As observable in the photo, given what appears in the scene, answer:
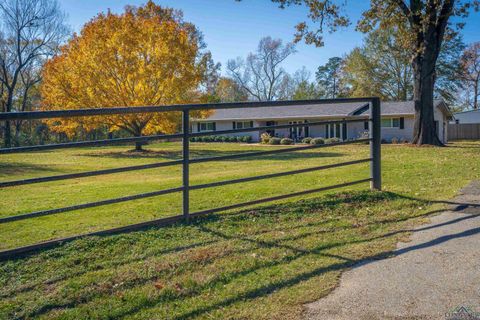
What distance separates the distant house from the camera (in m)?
50.5

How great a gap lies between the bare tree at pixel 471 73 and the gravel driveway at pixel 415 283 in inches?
2199

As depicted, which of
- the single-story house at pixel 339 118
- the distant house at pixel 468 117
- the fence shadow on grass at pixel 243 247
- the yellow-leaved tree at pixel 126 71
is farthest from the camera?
the distant house at pixel 468 117

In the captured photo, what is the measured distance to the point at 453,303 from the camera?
121 inches

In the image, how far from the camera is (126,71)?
27.5 metres

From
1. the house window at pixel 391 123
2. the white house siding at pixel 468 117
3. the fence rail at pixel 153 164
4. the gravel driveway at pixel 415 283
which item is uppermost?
the white house siding at pixel 468 117

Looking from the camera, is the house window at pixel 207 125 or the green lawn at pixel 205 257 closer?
the green lawn at pixel 205 257

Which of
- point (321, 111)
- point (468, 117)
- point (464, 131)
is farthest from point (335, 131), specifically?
point (468, 117)

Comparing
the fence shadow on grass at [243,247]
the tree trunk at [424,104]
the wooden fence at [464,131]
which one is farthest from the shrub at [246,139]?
the fence shadow on grass at [243,247]

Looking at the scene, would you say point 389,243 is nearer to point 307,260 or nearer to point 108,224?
point 307,260

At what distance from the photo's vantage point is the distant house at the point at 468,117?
5050 centimetres

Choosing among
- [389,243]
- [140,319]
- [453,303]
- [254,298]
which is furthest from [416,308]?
[140,319]

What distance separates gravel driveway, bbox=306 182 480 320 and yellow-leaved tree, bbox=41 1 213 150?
24089 mm

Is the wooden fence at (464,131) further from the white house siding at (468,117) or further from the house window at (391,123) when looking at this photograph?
the house window at (391,123)

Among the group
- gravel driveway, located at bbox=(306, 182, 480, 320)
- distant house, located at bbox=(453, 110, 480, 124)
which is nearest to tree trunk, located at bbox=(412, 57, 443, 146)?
gravel driveway, located at bbox=(306, 182, 480, 320)
